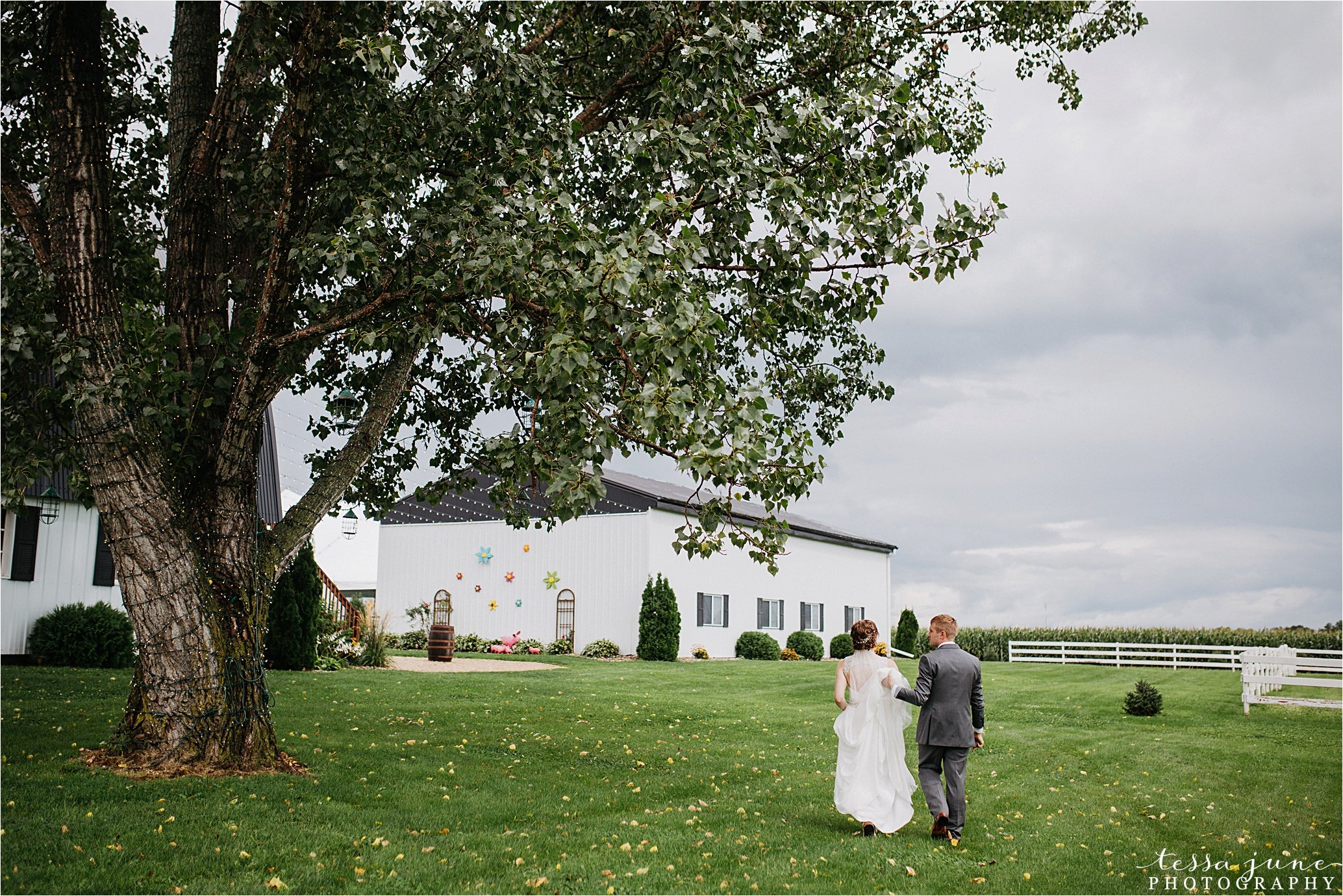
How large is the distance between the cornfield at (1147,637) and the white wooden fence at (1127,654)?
1.89 metres

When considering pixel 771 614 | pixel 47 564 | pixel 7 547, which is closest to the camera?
pixel 7 547

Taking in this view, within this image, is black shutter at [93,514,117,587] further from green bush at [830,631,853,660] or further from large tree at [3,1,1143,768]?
green bush at [830,631,853,660]

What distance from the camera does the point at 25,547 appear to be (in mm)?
17047

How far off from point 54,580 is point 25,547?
80 cm

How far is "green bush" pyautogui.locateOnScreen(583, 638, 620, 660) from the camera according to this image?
93.7 ft

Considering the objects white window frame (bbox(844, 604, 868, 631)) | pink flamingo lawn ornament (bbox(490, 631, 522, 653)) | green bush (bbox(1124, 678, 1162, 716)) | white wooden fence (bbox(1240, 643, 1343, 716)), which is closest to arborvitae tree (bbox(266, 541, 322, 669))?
pink flamingo lawn ornament (bbox(490, 631, 522, 653))

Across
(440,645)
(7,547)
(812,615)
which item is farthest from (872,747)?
(812,615)

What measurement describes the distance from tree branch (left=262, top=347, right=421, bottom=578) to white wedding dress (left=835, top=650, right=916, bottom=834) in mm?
5142

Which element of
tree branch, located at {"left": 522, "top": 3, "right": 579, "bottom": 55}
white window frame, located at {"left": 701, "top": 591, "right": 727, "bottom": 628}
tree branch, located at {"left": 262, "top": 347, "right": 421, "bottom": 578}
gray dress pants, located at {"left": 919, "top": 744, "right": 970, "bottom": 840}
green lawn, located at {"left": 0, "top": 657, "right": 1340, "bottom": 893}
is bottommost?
green lawn, located at {"left": 0, "top": 657, "right": 1340, "bottom": 893}

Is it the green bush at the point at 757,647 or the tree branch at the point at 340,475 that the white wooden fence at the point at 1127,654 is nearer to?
the green bush at the point at 757,647

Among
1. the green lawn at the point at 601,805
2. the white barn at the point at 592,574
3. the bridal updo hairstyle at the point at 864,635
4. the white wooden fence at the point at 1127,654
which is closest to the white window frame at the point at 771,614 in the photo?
the white barn at the point at 592,574

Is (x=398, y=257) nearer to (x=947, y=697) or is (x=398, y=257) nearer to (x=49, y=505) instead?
(x=947, y=697)

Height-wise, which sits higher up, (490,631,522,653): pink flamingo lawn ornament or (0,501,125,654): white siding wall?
(0,501,125,654): white siding wall

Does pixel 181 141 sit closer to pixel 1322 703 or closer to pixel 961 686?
pixel 961 686
